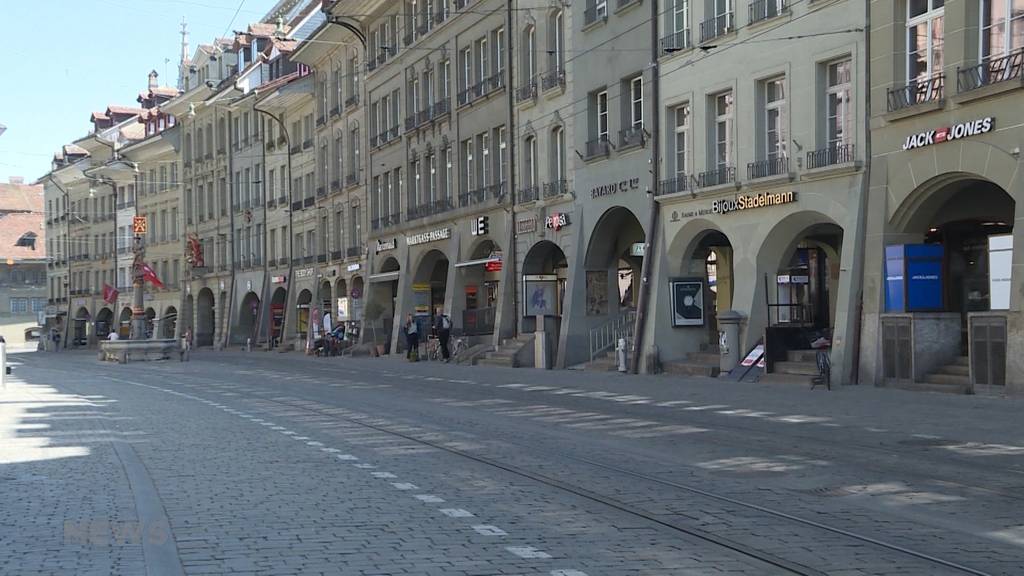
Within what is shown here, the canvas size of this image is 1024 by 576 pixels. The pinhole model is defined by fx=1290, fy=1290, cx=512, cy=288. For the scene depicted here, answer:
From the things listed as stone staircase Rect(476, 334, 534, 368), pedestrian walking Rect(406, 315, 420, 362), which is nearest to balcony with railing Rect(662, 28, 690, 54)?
stone staircase Rect(476, 334, 534, 368)

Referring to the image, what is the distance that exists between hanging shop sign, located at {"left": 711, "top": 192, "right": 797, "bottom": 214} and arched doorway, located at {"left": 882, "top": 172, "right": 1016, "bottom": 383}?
3.07 meters

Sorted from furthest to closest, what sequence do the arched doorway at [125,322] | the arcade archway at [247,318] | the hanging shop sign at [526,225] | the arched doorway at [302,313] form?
the arched doorway at [125,322] → the arcade archway at [247,318] → the arched doorway at [302,313] → the hanging shop sign at [526,225]

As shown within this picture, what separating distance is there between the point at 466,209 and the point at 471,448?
31284 mm

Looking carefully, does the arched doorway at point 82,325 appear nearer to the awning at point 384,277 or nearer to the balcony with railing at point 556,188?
the awning at point 384,277

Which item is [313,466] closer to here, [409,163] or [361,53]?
[409,163]

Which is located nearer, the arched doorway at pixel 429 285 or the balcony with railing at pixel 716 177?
the balcony with railing at pixel 716 177

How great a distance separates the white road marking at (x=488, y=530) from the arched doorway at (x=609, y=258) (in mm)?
27294

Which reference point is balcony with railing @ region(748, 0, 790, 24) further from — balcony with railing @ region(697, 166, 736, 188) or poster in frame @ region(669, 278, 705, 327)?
poster in frame @ region(669, 278, 705, 327)

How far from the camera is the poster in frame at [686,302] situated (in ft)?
106

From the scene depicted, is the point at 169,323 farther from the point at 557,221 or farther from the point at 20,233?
the point at 557,221

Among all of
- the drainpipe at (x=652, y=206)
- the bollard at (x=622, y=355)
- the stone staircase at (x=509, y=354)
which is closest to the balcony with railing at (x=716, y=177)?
the drainpipe at (x=652, y=206)

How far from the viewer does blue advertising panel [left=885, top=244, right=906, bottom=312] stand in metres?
23.9

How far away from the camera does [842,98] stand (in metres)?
26.4

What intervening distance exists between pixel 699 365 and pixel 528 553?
22.6m
